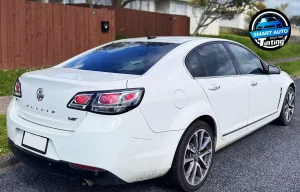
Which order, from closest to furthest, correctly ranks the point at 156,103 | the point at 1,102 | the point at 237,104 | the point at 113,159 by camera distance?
1. the point at 113,159
2. the point at 156,103
3. the point at 237,104
4. the point at 1,102

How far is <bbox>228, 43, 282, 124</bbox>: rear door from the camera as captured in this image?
4.56m

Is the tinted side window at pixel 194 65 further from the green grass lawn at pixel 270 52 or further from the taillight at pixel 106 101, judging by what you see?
the green grass lawn at pixel 270 52

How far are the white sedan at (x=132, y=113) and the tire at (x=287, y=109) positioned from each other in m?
1.92

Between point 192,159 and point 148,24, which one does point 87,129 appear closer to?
point 192,159

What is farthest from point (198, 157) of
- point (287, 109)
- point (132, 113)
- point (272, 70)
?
point (287, 109)

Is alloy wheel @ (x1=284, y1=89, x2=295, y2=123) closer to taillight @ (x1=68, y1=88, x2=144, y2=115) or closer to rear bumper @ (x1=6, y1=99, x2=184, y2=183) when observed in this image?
rear bumper @ (x1=6, y1=99, x2=184, y2=183)

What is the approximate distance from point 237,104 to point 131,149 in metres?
1.75

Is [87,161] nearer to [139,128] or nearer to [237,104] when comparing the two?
[139,128]

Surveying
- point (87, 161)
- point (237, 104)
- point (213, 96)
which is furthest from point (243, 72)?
point (87, 161)

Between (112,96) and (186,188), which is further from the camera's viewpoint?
(186,188)

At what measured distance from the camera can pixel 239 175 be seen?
13.0 ft

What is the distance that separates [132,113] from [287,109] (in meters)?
4.00

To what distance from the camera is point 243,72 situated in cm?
452

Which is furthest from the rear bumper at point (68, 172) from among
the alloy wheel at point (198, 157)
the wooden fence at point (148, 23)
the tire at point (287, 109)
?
the wooden fence at point (148, 23)
